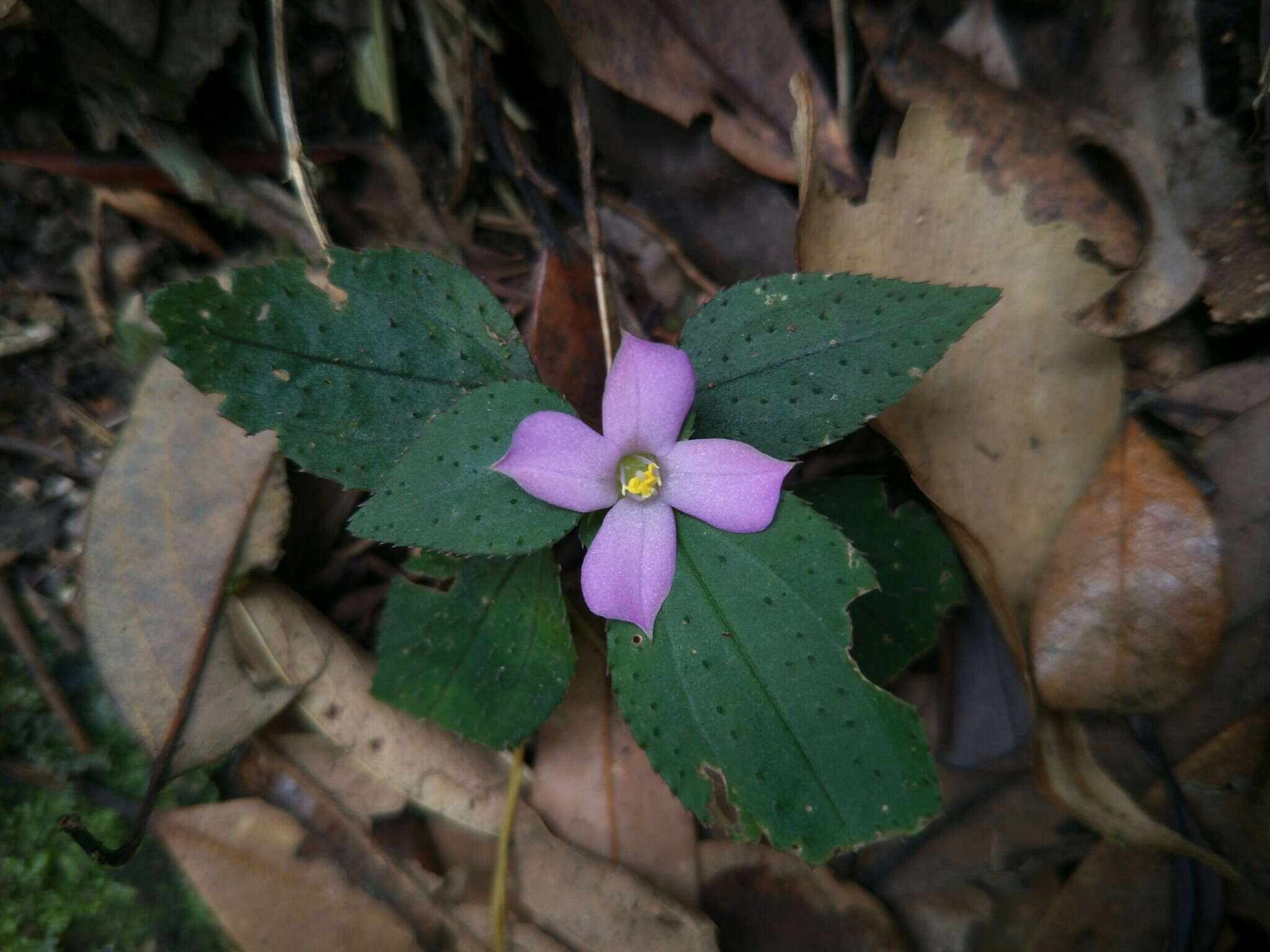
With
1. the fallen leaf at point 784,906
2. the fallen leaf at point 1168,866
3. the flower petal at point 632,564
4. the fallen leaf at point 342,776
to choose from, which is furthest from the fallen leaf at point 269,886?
the fallen leaf at point 1168,866

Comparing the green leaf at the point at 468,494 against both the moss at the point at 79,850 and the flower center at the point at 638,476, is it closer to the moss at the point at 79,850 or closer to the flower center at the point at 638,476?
the flower center at the point at 638,476

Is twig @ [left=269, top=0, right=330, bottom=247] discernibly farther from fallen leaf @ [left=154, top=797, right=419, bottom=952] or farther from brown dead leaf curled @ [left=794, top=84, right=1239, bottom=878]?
fallen leaf @ [left=154, top=797, right=419, bottom=952]

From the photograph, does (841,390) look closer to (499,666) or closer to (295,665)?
(499,666)

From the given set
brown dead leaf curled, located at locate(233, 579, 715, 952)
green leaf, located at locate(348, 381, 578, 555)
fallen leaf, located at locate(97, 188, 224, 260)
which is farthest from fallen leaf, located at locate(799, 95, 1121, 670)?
fallen leaf, located at locate(97, 188, 224, 260)

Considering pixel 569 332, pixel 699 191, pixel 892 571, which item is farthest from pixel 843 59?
pixel 892 571

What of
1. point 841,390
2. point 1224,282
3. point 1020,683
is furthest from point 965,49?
point 1020,683

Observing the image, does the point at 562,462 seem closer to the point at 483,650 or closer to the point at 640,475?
the point at 640,475
